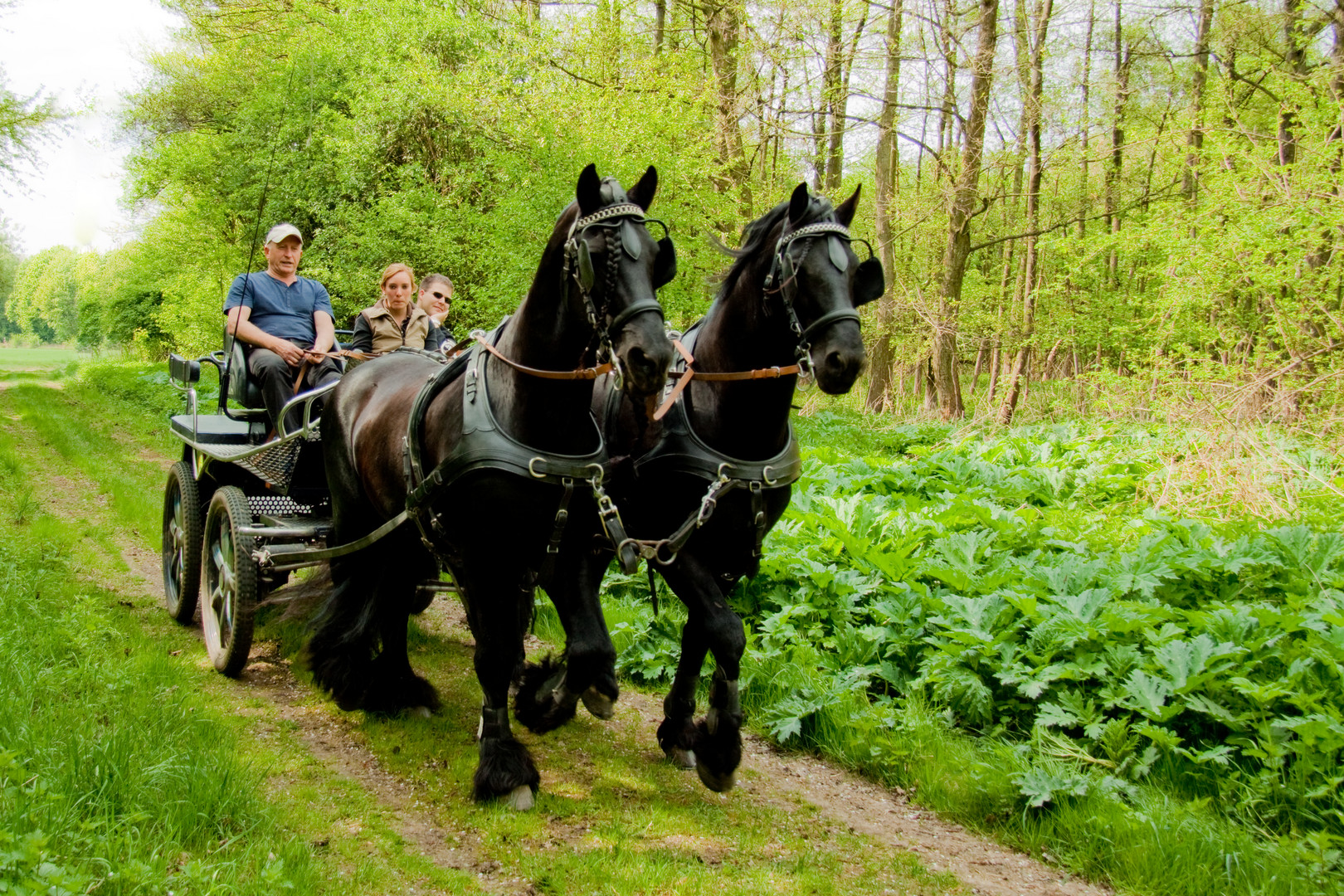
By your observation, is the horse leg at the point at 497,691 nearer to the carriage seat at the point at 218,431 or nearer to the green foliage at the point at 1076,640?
the green foliage at the point at 1076,640

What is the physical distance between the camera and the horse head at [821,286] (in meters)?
3.36

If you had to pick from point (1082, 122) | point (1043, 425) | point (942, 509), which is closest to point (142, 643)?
point (942, 509)

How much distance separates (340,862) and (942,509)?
448cm

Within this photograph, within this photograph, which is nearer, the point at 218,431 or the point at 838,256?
the point at 838,256

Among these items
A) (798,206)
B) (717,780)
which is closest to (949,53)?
(798,206)

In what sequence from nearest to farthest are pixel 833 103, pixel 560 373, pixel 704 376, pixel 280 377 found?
pixel 560 373 < pixel 704 376 < pixel 280 377 < pixel 833 103

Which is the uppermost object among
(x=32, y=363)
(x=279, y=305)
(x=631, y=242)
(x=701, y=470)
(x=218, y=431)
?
(x=631, y=242)

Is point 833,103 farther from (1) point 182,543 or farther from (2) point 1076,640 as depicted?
(2) point 1076,640

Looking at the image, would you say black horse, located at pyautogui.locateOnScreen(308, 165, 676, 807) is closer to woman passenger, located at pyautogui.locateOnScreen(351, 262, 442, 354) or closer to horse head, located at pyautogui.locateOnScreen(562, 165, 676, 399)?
horse head, located at pyautogui.locateOnScreen(562, 165, 676, 399)

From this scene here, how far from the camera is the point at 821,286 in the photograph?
3.49 metres

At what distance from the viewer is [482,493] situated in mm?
3369

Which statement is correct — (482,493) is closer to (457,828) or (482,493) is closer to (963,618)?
(457,828)

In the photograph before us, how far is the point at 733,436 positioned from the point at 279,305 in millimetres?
3332

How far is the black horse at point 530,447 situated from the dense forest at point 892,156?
6670mm
